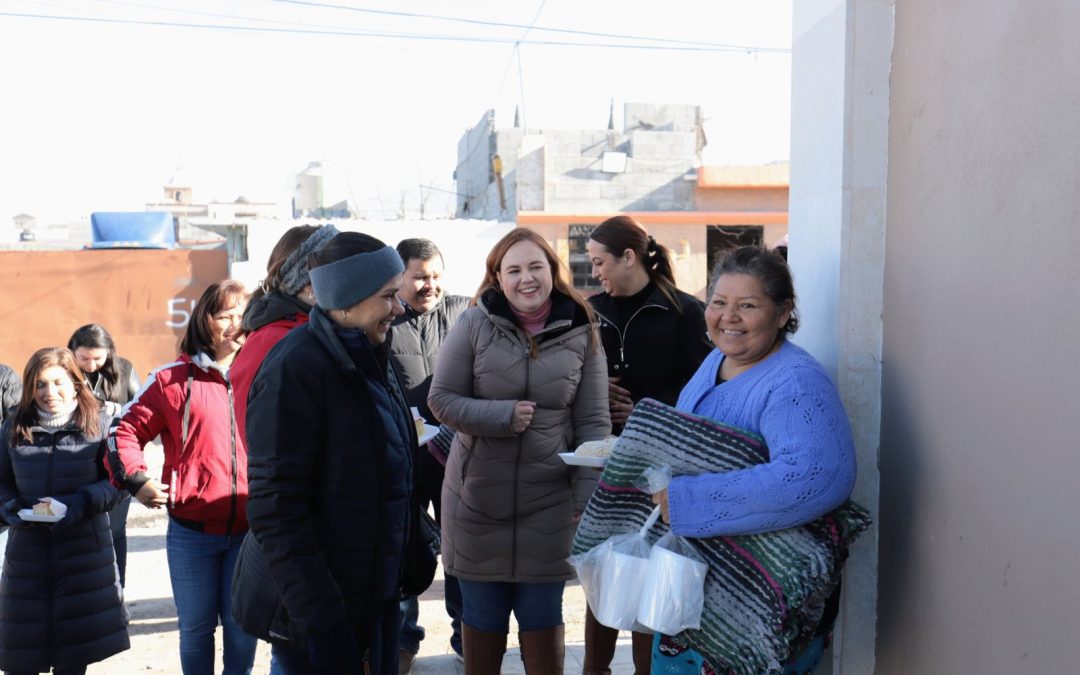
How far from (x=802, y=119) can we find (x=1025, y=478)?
148cm

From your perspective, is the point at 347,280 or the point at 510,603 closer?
the point at 347,280

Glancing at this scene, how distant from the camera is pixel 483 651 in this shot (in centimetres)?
377

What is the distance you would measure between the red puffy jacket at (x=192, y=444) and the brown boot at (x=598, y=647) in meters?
1.56

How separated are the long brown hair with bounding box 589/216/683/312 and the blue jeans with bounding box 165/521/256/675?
2.01m

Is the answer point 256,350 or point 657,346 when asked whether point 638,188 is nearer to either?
point 657,346

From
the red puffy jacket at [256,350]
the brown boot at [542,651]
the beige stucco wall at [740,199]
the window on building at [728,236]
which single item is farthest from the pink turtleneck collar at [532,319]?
the beige stucco wall at [740,199]

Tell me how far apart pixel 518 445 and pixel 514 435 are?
0.25ft

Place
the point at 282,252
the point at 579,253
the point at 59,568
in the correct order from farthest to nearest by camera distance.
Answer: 1. the point at 579,253
2. the point at 59,568
3. the point at 282,252

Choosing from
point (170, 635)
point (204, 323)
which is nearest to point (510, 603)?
point (204, 323)

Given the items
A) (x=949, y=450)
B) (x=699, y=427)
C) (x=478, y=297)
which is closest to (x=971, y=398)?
(x=949, y=450)

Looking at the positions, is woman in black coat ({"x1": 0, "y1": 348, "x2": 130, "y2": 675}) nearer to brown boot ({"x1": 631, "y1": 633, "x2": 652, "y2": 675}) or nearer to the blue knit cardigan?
brown boot ({"x1": 631, "y1": 633, "x2": 652, "y2": 675})

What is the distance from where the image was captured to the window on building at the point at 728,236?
19.2 m

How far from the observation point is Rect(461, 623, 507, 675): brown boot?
12.4ft

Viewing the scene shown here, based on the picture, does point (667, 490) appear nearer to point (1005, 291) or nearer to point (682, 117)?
point (1005, 291)
